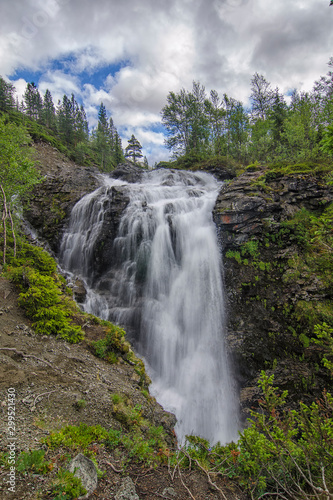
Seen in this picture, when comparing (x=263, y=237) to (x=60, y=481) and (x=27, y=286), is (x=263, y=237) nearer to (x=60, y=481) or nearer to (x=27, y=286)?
(x=27, y=286)

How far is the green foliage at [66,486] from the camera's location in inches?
98.2

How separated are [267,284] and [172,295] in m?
5.37

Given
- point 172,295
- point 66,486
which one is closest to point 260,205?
point 172,295

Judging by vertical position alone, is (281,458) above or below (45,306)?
below

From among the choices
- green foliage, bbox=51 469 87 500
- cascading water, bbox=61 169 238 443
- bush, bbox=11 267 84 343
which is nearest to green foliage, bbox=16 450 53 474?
green foliage, bbox=51 469 87 500

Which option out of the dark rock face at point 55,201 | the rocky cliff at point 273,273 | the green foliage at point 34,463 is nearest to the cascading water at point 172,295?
the rocky cliff at point 273,273

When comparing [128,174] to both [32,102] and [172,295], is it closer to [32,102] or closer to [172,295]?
[172,295]

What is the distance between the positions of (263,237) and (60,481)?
1312 centimetres

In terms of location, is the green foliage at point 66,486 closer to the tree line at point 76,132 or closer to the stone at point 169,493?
the stone at point 169,493

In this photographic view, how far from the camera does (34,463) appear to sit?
2.74 metres

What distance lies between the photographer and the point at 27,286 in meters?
7.22

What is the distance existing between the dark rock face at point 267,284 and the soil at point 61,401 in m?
6.24

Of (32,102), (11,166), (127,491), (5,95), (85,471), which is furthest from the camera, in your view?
(32,102)

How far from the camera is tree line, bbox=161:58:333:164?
24.2 m
